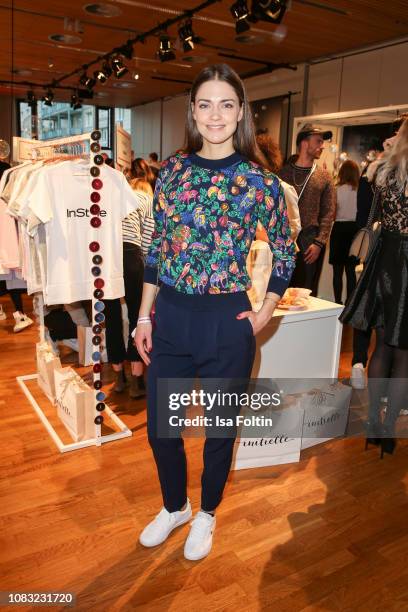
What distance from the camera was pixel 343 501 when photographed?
2258mm

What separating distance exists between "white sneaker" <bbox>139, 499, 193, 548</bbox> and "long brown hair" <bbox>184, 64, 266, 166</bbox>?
53.1 inches

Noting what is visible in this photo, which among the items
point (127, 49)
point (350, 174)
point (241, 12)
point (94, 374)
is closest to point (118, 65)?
point (127, 49)

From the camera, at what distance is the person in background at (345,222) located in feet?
17.2

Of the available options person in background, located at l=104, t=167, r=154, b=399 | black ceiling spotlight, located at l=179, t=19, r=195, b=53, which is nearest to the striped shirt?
person in background, located at l=104, t=167, r=154, b=399

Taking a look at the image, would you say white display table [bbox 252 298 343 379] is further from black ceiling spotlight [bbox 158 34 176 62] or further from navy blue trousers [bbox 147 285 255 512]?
black ceiling spotlight [bbox 158 34 176 62]

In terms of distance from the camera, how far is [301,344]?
2957 mm

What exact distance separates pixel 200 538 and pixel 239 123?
1.46 metres

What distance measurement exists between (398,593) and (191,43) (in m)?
6.13

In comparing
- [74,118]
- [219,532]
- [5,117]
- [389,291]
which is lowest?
[219,532]

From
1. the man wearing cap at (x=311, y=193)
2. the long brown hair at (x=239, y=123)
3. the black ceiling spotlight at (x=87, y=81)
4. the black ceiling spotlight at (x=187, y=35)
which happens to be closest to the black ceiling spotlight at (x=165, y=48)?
the black ceiling spotlight at (x=187, y=35)

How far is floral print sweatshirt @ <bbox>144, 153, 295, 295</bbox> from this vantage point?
1.53 metres

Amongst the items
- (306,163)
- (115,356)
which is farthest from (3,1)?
(115,356)

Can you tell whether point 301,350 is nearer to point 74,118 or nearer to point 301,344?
point 301,344

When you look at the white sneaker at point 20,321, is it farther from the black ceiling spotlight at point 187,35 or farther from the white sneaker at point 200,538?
the black ceiling spotlight at point 187,35
